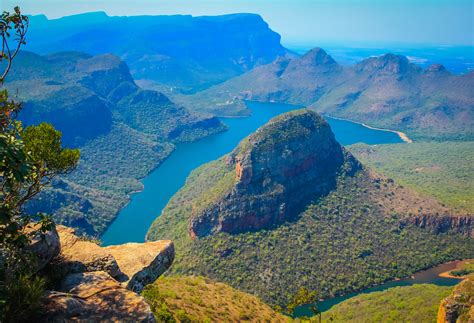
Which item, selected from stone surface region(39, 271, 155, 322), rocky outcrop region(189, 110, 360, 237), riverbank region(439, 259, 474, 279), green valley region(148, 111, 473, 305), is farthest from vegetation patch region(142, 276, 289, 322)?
riverbank region(439, 259, 474, 279)

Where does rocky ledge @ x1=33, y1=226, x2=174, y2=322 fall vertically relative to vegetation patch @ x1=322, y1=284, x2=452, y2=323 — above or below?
above

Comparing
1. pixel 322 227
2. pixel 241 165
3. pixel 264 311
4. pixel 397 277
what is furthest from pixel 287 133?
pixel 264 311

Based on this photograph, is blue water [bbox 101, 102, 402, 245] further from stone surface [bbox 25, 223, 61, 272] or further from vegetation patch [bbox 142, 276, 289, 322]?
stone surface [bbox 25, 223, 61, 272]

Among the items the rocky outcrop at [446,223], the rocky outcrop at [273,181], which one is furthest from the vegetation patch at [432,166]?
the rocky outcrop at [273,181]

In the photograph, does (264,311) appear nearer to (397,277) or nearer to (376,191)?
(397,277)

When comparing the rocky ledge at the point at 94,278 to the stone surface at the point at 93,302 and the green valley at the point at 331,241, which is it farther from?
the green valley at the point at 331,241

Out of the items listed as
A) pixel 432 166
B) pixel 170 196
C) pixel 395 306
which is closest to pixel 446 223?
pixel 395 306
